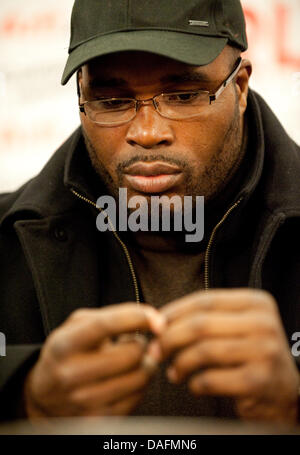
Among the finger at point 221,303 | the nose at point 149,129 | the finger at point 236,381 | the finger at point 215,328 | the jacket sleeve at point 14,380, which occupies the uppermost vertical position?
the nose at point 149,129

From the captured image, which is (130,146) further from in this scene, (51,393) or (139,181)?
(51,393)

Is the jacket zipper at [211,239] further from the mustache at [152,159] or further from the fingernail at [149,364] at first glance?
the fingernail at [149,364]

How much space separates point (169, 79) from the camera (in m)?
1.42

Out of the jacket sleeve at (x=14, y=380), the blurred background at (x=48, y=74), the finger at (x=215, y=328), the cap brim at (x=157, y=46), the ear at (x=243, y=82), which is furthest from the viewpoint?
the blurred background at (x=48, y=74)

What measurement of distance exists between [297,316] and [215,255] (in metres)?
0.24

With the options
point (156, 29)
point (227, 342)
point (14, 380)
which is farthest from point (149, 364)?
point (156, 29)

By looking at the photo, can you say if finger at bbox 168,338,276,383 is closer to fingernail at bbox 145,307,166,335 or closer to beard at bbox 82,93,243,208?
fingernail at bbox 145,307,166,335

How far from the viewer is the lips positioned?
1425 mm

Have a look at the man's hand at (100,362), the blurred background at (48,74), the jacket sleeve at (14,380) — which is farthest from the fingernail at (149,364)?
the blurred background at (48,74)

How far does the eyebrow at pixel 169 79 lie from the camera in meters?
1.42

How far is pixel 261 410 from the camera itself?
96 centimetres

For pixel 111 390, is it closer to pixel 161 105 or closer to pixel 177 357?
pixel 177 357

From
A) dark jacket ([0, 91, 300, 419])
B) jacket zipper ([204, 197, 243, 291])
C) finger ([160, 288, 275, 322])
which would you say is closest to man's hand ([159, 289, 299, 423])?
finger ([160, 288, 275, 322])

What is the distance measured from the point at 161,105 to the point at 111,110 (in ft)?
0.44
